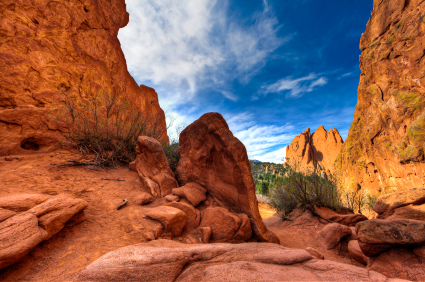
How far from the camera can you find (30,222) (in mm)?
2576

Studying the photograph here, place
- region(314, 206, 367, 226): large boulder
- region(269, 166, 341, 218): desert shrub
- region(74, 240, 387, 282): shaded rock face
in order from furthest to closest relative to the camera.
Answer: region(269, 166, 341, 218): desert shrub → region(314, 206, 367, 226): large boulder → region(74, 240, 387, 282): shaded rock face

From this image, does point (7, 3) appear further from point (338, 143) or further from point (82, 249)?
point (338, 143)


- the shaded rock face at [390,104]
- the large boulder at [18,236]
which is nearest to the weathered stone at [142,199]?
the large boulder at [18,236]

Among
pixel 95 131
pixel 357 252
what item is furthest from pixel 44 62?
pixel 357 252

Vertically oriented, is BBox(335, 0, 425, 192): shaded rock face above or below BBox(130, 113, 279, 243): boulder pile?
above

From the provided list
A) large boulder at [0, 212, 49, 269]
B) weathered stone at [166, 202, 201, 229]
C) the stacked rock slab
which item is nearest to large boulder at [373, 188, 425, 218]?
weathered stone at [166, 202, 201, 229]

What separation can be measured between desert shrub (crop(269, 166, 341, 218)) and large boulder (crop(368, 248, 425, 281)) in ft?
20.4

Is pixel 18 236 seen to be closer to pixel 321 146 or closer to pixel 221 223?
pixel 221 223

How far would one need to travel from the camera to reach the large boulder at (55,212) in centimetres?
278

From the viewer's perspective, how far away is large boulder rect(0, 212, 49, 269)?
84.8 inches

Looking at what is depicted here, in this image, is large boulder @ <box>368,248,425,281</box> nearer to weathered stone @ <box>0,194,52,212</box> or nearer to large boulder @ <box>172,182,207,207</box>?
large boulder @ <box>172,182,207,207</box>

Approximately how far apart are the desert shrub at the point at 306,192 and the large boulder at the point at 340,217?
0.36m

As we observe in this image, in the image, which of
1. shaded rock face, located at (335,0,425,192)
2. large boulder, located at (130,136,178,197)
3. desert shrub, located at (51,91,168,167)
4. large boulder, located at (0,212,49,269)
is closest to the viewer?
large boulder, located at (0,212,49,269)

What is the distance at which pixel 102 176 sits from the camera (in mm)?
5984
